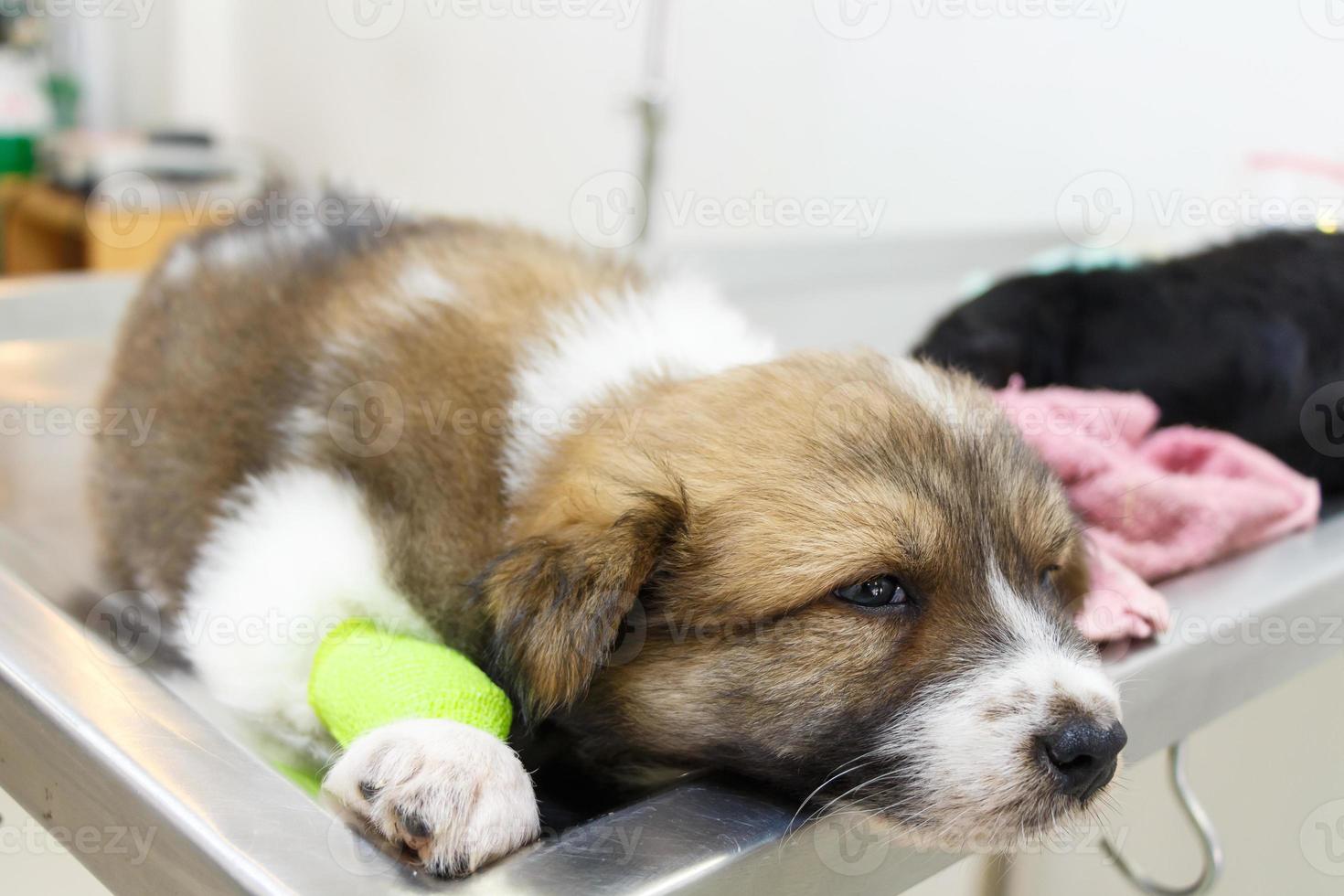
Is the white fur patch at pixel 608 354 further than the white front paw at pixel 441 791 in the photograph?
Yes

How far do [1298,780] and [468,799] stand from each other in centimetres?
126

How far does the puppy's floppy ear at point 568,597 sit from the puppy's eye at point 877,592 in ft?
0.64

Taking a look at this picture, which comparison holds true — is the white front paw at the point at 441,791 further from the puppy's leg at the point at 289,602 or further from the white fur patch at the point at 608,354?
the white fur patch at the point at 608,354

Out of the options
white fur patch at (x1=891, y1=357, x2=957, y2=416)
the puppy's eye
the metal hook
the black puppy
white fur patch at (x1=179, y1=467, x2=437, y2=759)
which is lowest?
the metal hook

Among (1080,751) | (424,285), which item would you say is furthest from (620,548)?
(424,285)

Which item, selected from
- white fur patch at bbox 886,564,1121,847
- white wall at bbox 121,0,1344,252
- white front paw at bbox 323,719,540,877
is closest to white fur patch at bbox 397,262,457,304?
white front paw at bbox 323,719,540,877

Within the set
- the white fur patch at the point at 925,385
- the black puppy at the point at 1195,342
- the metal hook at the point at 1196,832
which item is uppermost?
the white fur patch at the point at 925,385

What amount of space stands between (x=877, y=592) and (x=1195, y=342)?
108 cm

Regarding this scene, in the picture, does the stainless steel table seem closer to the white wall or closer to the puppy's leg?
the puppy's leg

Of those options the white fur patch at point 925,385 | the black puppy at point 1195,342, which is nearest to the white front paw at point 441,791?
the white fur patch at point 925,385

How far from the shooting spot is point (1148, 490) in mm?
1638

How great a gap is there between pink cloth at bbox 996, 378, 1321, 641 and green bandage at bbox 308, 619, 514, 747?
710 mm

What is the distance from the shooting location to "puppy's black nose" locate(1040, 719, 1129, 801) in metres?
1.13

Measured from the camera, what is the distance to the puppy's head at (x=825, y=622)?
46.0 inches
